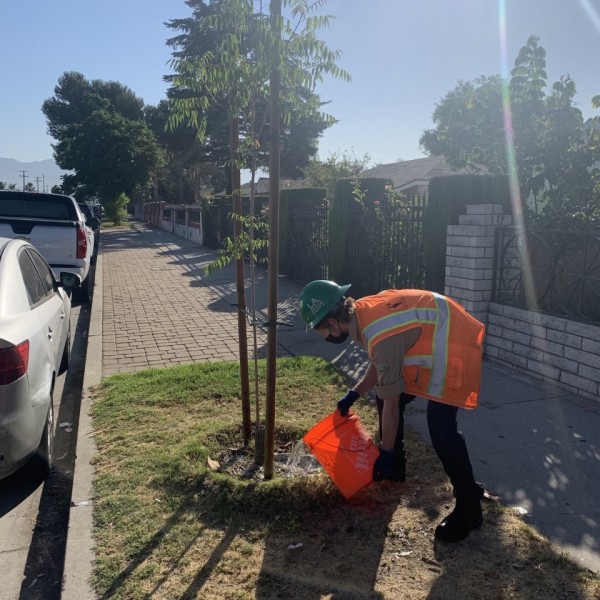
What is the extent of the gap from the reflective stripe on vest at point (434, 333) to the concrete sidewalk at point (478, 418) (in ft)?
3.59

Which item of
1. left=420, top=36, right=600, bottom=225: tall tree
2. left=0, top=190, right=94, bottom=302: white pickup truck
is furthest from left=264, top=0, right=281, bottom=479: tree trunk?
left=0, top=190, right=94, bottom=302: white pickup truck

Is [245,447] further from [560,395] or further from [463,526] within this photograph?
[560,395]

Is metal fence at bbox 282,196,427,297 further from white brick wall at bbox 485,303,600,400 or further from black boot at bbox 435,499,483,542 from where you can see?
black boot at bbox 435,499,483,542

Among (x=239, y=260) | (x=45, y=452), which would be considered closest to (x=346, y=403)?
(x=239, y=260)

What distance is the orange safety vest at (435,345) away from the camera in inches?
111

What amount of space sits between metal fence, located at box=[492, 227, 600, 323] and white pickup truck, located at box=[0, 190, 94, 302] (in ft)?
22.4

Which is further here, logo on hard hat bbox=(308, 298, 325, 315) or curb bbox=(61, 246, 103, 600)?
logo on hard hat bbox=(308, 298, 325, 315)

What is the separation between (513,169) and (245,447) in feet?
16.4

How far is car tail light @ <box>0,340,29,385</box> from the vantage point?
128 inches

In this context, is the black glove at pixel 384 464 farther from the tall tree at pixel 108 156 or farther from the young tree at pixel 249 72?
the tall tree at pixel 108 156

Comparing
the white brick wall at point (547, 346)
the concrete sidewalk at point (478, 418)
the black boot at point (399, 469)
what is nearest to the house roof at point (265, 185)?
the concrete sidewalk at point (478, 418)

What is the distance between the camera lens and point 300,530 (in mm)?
3127

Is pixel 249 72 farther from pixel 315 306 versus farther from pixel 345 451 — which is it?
pixel 345 451

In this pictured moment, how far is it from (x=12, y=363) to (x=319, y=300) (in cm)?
185
